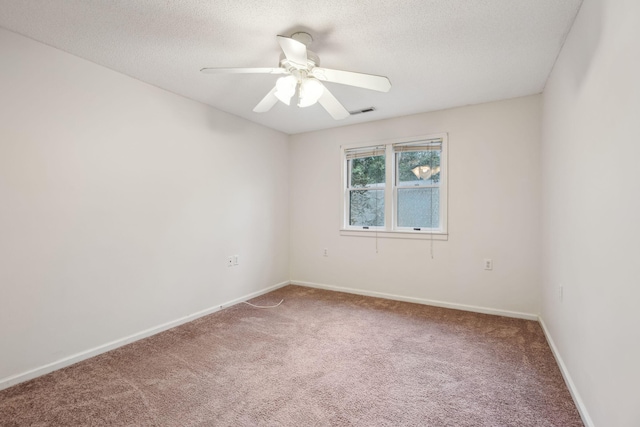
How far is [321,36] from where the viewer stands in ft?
6.97

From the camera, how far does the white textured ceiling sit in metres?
1.83

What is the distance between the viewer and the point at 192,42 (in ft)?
7.29

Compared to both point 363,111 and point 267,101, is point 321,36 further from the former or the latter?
point 363,111

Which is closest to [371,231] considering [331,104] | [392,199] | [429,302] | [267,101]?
[392,199]

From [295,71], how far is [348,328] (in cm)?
245

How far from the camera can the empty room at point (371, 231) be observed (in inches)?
67.3

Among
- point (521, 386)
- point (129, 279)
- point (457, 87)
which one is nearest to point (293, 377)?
point (521, 386)

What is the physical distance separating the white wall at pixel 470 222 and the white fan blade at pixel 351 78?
6.55 ft

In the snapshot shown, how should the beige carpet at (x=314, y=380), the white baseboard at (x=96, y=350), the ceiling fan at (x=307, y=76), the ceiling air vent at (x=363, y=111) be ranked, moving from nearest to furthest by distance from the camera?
the beige carpet at (x=314, y=380)
the ceiling fan at (x=307, y=76)
the white baseboard at (x=96, y=350)
the ceiling air vent at (x=363, y=111)

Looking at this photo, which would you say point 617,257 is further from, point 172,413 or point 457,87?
point 172,413

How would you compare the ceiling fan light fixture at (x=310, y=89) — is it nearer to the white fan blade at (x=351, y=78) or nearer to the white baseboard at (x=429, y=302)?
the white fan blade at (x=351, y=78)

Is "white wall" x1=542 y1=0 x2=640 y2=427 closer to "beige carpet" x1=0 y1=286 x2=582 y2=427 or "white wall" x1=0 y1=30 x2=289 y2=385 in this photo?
"beige carpet" x1=0 y1=286 x2=582 y2=427

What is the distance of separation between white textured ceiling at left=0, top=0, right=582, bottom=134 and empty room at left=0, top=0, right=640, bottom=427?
19mm

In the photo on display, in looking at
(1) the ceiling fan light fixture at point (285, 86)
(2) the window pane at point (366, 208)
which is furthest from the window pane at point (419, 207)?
(1) the ceiling fan light fixture at point (285, 86)
